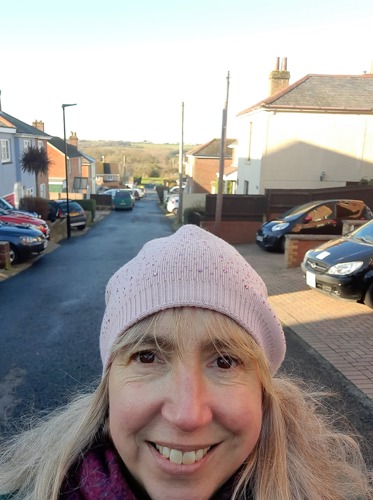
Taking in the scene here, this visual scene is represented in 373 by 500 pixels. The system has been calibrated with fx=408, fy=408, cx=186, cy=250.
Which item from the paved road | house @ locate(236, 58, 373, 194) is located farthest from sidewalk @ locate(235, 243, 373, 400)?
house @ locate(236, 58, 373, 194)

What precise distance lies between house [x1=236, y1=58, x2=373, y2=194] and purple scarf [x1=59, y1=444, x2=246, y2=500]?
1985 centimetres

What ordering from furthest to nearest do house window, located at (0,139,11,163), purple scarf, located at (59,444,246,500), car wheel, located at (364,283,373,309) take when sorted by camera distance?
house window, located at (0,139,11,163) < car wheel, located at (364,283,373,309) < purple scarf, located at (59,444,246,500)

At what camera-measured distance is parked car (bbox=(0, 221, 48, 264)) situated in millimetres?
11469

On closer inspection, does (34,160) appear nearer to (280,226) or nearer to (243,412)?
(280,226)

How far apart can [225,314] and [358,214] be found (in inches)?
514

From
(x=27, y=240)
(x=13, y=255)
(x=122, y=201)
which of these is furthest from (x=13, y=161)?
(x=13, y=255)

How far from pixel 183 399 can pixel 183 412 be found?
0.03 meters

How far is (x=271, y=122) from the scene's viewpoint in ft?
65.0

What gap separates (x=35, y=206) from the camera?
2012 centimetres

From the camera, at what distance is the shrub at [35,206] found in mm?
19958

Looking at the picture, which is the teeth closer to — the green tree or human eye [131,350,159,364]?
human eye [131,350,159,364]

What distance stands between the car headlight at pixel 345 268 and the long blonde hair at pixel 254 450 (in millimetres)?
5564

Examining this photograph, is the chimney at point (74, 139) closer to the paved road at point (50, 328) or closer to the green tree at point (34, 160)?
the green tree at point (34, 160)

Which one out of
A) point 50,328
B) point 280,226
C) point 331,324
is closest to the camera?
point 331,324
